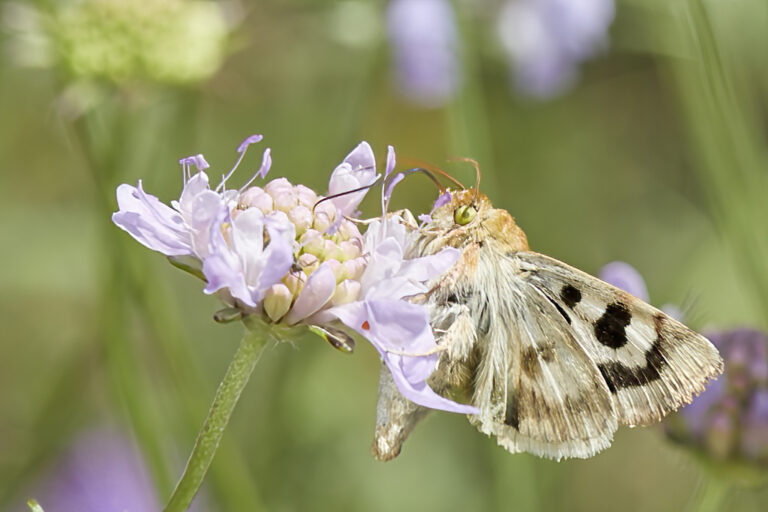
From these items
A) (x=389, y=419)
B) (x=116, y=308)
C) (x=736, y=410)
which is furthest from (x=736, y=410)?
(x=116, y=308)

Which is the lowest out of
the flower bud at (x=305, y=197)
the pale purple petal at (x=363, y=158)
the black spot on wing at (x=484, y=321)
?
the black spot on wing at (x=484, y=321)

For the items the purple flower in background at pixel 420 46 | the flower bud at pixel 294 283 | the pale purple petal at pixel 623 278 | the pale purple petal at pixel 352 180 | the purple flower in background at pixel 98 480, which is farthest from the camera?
the purple flower in background at pixel 420 46

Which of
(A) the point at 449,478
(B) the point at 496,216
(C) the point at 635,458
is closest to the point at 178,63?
(B) the point at 496,216

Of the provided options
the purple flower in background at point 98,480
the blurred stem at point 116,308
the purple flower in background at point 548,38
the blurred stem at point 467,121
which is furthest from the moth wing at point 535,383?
the purple flower in background at point 548,38

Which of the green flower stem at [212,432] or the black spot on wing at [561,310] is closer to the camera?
the green flower stem at [212,432]

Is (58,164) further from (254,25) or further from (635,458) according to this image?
(635,458)

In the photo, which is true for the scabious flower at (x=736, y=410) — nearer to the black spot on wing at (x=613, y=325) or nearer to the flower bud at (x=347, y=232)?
the black spot on wing at (x=613, y=325)

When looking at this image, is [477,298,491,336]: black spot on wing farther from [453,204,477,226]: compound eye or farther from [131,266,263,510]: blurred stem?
[131,266,263,510]: blurred stem
